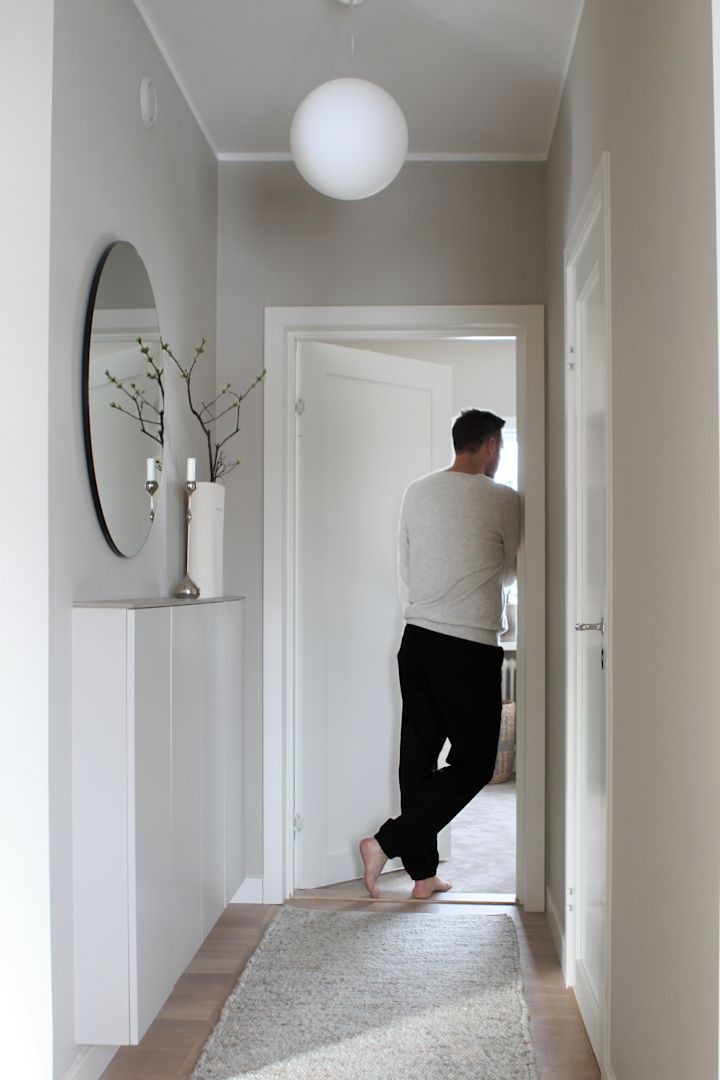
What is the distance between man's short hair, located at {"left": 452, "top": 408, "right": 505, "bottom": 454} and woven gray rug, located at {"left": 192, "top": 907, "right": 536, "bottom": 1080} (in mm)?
1553

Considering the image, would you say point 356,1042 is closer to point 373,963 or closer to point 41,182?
point 373,963

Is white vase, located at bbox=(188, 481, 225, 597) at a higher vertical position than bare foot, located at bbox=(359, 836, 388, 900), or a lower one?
higher

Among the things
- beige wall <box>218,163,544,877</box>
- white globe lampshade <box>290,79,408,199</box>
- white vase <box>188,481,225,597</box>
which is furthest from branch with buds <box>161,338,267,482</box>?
white globe lampshade <box>290,79,408,199</box>

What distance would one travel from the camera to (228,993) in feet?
8.86

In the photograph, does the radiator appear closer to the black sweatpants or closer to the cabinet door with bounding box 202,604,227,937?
the black sweatpants

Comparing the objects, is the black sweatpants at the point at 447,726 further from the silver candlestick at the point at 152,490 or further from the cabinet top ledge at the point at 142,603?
the silver candlestick at the point at 152,490

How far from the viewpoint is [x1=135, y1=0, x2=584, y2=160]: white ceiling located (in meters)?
2.69

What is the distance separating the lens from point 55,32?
2.04 metres

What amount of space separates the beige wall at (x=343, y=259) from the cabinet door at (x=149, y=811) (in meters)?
1.27

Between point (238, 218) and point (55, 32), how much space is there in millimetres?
1643

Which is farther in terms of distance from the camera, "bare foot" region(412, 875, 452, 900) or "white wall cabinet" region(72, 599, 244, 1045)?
"bare foot" region(412, 875, 452, 900)

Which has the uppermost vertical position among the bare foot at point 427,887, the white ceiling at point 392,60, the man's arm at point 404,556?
the white ceiling at point 392,60

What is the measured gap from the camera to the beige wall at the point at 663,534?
1332 mm

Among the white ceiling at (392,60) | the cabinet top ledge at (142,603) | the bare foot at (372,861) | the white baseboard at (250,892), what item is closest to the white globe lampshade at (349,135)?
the white ceiling at (392,60)
